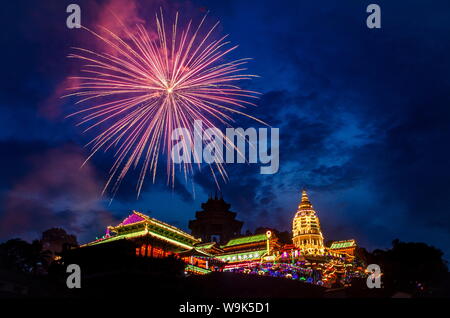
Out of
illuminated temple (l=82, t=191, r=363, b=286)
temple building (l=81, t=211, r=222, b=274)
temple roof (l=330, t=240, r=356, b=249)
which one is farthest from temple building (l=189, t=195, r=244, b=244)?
temple building (l=81, t=211, r=222, b=274)

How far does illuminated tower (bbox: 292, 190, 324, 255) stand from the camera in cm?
7906

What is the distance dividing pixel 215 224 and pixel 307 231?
3185 centimetres

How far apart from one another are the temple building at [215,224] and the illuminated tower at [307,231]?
2497cm

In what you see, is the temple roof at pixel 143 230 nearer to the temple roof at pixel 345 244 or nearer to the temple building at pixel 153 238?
the temple building at pixel 153 238

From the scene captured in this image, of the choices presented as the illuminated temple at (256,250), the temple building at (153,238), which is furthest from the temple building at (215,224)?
the temple building at (153,238)

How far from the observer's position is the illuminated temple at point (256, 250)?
51469 mm

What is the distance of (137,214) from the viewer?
51844 mm

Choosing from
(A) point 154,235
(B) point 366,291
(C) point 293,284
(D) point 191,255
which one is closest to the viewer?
(B) point 366,291

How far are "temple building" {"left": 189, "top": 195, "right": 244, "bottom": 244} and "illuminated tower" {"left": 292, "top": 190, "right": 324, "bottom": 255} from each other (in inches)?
983

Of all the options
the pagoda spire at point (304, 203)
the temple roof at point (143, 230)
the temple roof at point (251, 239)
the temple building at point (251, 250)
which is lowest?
the temple building at point (251, 250)

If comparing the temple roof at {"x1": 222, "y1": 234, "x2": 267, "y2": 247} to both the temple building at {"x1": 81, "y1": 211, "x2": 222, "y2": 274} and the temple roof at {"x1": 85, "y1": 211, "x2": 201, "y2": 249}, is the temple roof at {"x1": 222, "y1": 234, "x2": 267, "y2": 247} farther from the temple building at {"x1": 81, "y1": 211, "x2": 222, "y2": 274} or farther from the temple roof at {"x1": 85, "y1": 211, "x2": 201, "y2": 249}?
the temple roof at {"x1": 85, "y1": 211, "x2": 201, "y2": 249}
